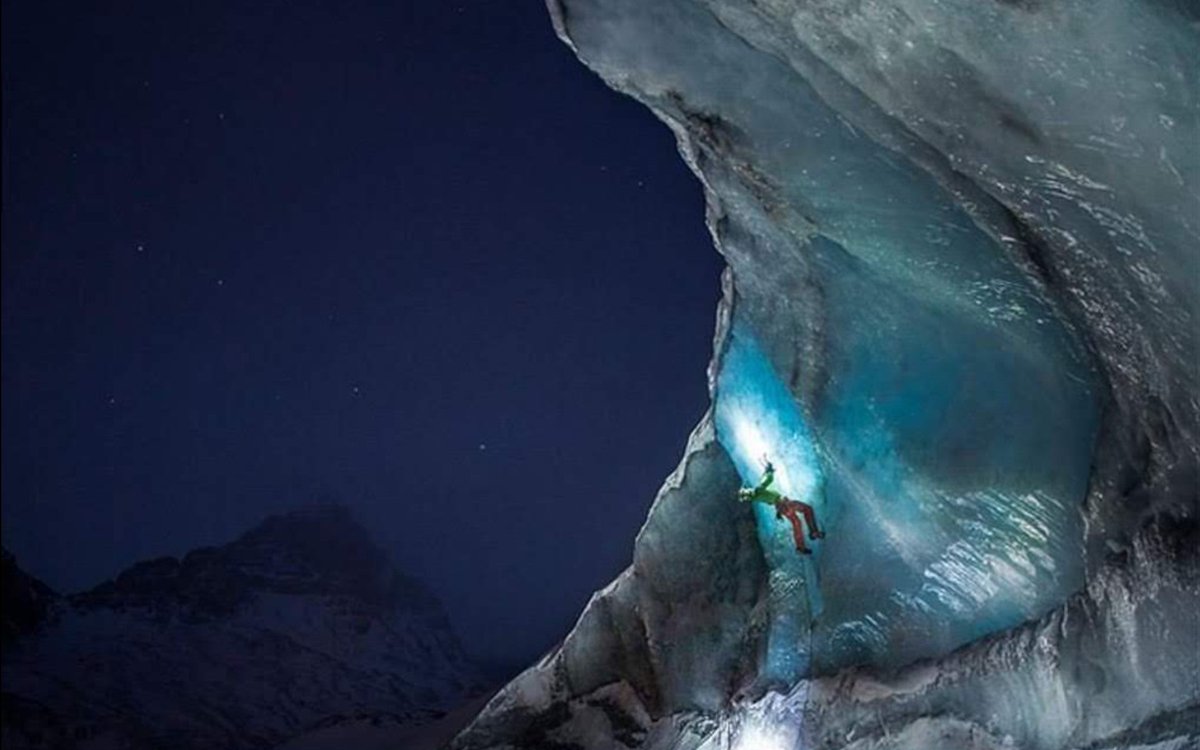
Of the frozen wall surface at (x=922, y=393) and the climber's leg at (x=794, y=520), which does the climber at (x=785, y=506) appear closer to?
the climber's leg at (x=794, y=520)

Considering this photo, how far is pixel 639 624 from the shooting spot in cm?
879

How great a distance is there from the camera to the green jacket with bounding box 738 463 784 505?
7.69 m

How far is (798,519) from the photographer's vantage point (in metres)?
7.53

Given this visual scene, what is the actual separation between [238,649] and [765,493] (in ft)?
44.9

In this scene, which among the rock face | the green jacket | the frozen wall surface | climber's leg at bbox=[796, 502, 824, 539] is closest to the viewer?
the frozen wall surface

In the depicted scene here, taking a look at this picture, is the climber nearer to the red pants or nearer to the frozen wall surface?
the red pants

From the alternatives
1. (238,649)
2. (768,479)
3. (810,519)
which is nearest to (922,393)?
(810,519)

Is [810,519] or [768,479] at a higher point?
[768,479]

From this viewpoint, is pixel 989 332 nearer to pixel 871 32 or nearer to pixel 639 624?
pixel 871 32

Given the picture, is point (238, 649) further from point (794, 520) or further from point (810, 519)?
point (810, 519)

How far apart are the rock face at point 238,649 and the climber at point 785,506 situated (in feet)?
32.2

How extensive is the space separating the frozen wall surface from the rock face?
7783 mm

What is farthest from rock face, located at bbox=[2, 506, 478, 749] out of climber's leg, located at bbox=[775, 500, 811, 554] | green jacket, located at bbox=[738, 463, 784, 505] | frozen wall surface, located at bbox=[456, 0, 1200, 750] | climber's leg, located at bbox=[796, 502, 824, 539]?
climber's leg, located at bbox=[796, 502, 824, 539]

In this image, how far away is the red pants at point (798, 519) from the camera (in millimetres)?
7461
